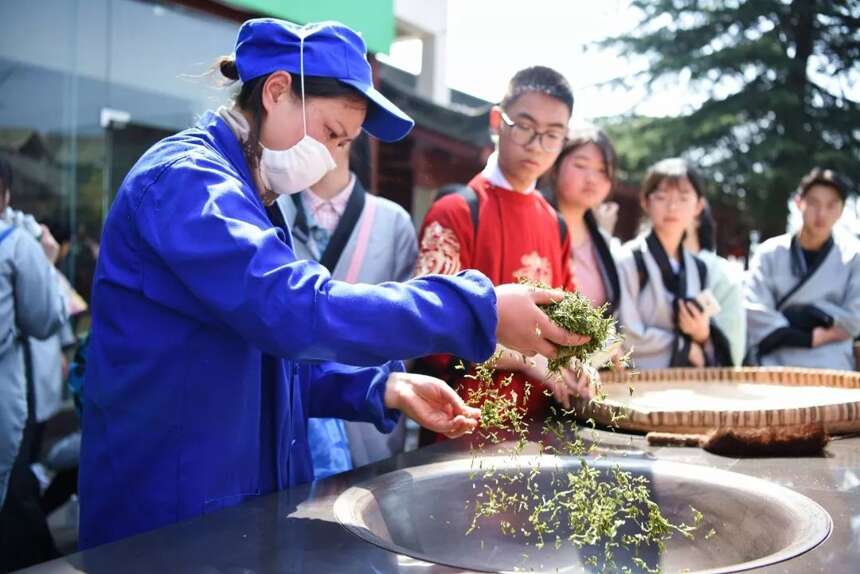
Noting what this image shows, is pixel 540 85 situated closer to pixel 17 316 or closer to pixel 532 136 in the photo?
pixel 532 136

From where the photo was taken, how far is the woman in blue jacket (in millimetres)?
1272

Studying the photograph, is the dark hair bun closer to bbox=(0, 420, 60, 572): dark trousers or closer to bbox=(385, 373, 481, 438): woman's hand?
bbox=(385, 373, 481, 438): woman's hand

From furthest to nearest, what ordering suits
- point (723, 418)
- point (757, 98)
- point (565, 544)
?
point (757, 98), point (723, 418), point (565, 544)

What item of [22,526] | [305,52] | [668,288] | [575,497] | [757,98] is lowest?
[22,526]

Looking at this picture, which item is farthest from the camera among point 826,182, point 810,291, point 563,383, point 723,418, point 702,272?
point 826,182

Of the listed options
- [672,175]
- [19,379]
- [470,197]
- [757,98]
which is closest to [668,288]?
[672,175]

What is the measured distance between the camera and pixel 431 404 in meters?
1.66

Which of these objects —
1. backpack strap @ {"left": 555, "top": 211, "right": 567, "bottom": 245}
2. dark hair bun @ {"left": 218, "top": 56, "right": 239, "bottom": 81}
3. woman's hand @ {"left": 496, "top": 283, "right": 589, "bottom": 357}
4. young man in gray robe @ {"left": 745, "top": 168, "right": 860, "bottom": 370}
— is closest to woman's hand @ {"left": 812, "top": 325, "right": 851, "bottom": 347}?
young man in gray robe @ {"left": 745, "top": 168, "right": 860, "bottom": 370}

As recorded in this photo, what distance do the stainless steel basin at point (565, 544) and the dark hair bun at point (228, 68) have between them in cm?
81

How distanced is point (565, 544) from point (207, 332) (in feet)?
2.35

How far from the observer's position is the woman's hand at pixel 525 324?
1.38 metres

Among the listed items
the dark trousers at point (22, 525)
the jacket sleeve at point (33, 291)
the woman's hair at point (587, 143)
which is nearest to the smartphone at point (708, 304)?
the woman's hair at point (587, 143)

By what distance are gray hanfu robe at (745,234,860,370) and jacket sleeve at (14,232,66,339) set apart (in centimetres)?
290

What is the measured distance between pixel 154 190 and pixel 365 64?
0.48m
